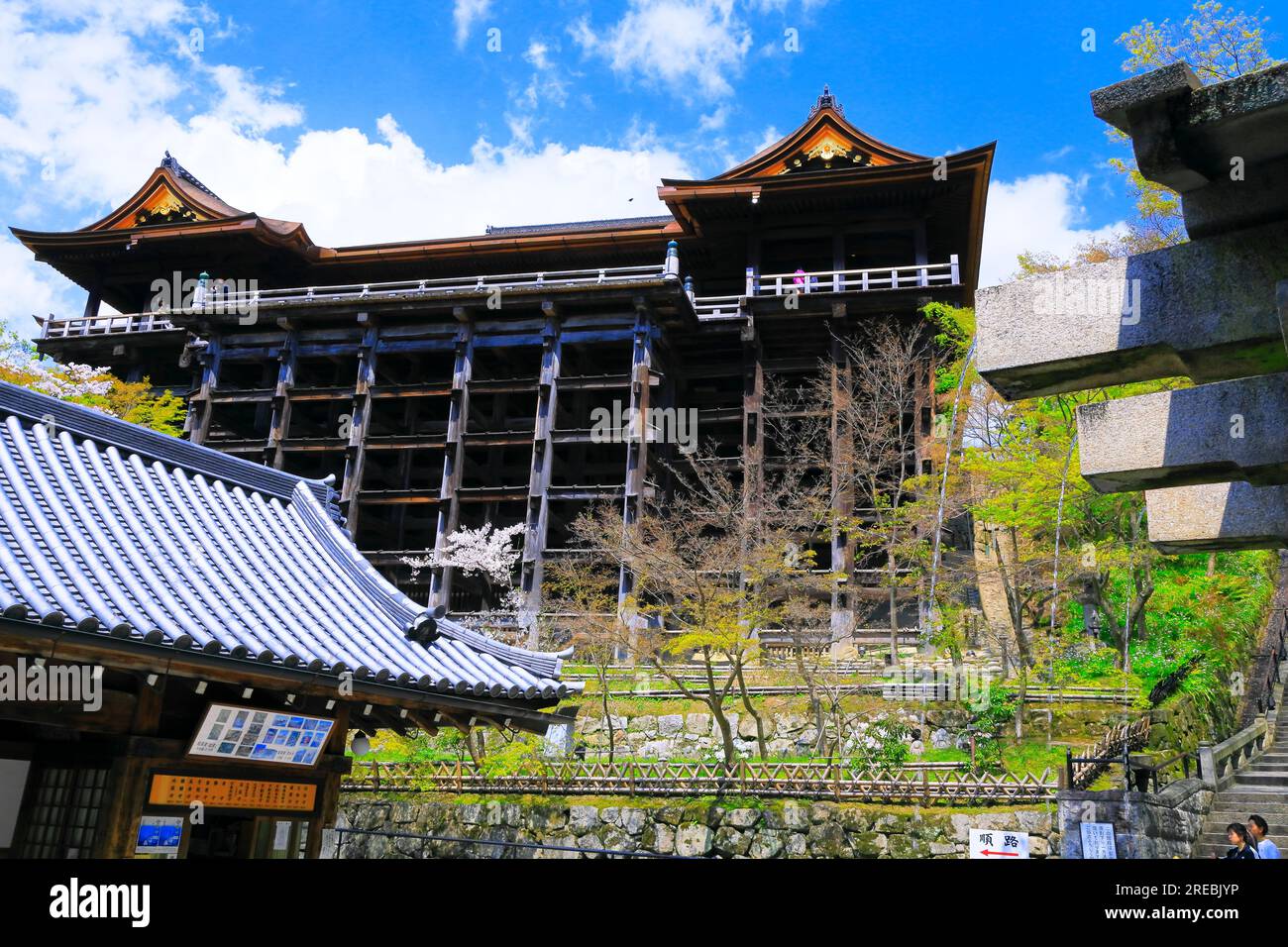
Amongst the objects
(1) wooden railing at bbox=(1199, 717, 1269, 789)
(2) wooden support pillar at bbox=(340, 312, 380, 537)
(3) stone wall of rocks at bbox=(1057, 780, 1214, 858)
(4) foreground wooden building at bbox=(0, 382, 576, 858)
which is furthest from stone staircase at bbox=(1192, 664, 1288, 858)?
(2) wooden support pillar at bbox=(340, 312, 380, 537)

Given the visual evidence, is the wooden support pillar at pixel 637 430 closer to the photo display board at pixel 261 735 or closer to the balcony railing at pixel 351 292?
the balcony railing at pixel 351 292

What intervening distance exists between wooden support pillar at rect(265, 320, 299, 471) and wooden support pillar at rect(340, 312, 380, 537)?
8.11 ft

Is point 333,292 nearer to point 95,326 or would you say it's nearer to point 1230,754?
point 95,326

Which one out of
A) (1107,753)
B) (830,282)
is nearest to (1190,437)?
(1107,753)

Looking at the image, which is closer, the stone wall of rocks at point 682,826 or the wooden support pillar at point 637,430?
the stone wall of rocks at point 682,826

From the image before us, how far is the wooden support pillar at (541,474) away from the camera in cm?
3288

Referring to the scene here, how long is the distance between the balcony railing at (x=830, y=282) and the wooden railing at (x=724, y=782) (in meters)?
20.1

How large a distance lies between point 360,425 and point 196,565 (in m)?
28.4

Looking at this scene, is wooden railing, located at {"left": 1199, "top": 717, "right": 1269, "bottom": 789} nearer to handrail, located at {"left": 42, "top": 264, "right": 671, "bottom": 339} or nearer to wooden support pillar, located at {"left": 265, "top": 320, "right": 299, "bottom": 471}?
handrail, located at {"left": 42, "top": 264, "right": 671, "bottom": 339}

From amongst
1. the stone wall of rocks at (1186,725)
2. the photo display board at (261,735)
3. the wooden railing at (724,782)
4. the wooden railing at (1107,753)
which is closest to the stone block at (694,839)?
the wooden railing at (724,782)

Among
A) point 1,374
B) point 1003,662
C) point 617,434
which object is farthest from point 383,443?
point 1003,662

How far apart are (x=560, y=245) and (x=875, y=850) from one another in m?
29.8

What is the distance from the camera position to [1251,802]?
1577 cm
